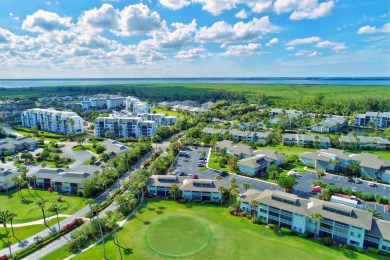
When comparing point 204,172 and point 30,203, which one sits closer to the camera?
point 30,203

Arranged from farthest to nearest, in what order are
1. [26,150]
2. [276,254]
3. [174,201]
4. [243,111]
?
[243,111] → [26,150] → [174,201] → [276,254]

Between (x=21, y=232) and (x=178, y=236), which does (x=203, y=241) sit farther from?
(x=21, y=232)

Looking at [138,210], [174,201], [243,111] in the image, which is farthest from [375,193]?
[243,111]

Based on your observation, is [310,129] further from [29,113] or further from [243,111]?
[29,113]

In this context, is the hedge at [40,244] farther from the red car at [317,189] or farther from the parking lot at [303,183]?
the red car at [317,189]

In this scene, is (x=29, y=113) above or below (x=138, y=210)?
above

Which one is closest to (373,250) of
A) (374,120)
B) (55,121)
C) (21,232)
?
(21,232)
